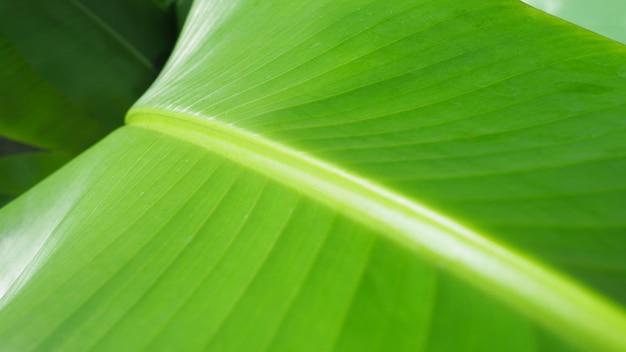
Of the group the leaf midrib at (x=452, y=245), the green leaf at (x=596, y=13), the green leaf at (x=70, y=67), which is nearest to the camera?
the leaf midrib at (x=452, y=245)

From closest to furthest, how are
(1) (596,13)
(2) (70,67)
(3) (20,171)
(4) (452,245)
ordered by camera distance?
(4) (452,245)
(1) (596,13)
(2) (70,67)
(3) (20,171)

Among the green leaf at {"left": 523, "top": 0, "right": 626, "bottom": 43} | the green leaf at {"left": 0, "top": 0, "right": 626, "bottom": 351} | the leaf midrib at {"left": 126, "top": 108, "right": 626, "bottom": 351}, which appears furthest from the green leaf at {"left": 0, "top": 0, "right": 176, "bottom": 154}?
the green leaf at {"left": 523, "top": 0, "right": 626, "bottom": 43}

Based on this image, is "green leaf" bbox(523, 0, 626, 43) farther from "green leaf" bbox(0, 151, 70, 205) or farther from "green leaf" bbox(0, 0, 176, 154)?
"green leaf" bbox(0, 151, 70, 205)

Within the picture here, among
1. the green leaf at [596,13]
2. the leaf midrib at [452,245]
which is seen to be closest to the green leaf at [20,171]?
the leaf midrib at [452,245]

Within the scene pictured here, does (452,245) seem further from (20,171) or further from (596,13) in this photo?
(20,171)

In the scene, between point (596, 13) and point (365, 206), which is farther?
point (596, 13)

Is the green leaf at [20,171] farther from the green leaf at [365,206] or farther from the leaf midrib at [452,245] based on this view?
the leaf midrib at [452,245]

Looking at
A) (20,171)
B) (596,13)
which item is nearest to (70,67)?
(20,171)

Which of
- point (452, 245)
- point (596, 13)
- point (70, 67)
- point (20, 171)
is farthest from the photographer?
point (20, 171)

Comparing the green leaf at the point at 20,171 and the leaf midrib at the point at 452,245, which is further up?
the leaf midrib at the point at 452,245
